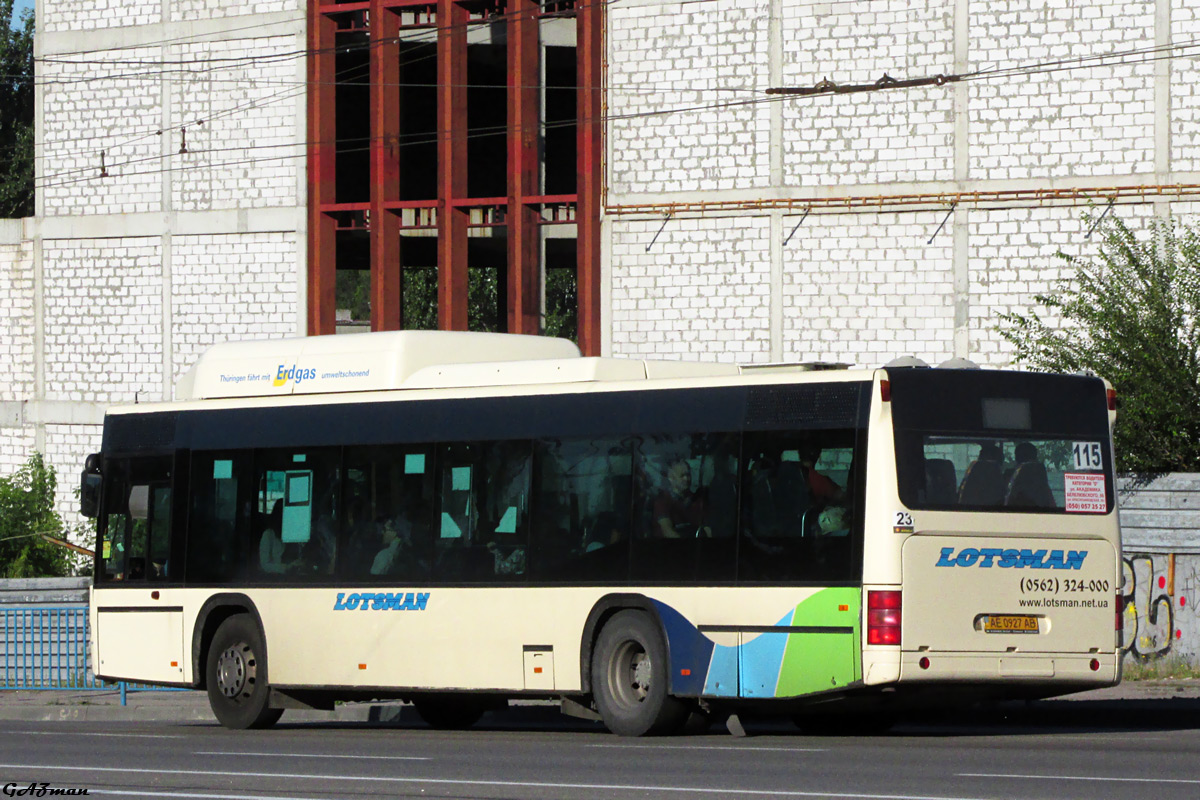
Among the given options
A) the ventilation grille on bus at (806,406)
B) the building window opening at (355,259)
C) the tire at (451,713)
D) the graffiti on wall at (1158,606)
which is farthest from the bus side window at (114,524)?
the building window opening at (355,259)

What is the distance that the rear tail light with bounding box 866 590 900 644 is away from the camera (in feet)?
43.7

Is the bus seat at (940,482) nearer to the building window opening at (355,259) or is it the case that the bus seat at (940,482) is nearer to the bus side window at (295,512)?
the bus side window at (295,512)

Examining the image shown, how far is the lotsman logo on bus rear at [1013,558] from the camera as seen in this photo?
13.6 m

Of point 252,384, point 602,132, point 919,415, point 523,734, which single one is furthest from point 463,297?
point 919,415


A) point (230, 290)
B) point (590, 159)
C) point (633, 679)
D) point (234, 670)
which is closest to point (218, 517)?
point (234, 670)

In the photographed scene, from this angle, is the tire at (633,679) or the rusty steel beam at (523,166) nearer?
the tire at (633,679)

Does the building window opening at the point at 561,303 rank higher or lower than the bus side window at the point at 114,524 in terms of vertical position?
higher

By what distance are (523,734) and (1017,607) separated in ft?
15.3

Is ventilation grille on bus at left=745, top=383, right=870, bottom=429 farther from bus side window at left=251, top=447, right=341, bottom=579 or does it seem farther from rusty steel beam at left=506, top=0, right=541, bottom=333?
rusty steel beam at left=506, top=0, right=541, bottom=333

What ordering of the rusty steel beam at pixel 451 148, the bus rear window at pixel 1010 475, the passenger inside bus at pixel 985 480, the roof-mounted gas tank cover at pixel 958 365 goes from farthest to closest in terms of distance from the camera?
1. the rusty steel beam at pixel 451 148
2. the roof-mounted gas tank cover at pixel 958 365
3. the passenger inside bus at pixel 985 480
4. the bus rear window at pixel 1010 475

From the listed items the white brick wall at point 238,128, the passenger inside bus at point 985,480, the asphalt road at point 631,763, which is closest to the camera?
the asphalt road at point 631,763

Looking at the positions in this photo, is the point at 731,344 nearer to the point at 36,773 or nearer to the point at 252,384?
the point at 252,384

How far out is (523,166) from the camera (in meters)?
35.3

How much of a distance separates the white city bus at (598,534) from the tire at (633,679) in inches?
1.0
